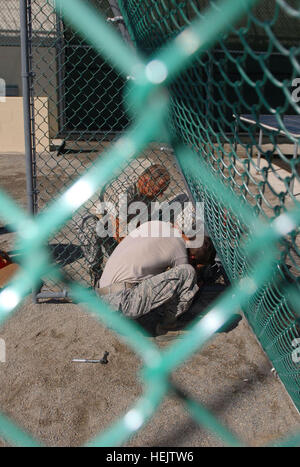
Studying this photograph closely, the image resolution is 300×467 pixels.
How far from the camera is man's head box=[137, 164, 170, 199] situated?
3.95 meters

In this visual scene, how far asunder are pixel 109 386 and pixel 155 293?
68cm

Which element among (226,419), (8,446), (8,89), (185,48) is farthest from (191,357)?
(8,89)

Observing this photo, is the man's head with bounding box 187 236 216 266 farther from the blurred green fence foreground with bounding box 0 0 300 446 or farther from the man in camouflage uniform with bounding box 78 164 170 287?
the man in camouflage uniform with bounding box 78 164 170 287

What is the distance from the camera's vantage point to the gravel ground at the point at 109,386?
2.26 m

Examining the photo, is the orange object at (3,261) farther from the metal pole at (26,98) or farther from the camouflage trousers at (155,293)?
the camouflage trousers at (155,293)

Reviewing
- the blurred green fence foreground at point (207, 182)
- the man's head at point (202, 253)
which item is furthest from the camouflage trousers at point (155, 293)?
the man's head at point (202, 253)

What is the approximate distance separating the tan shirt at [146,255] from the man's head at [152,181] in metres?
0.82

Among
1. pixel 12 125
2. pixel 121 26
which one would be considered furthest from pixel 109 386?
pixel 12 125

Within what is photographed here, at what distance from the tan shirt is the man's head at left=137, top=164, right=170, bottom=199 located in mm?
817

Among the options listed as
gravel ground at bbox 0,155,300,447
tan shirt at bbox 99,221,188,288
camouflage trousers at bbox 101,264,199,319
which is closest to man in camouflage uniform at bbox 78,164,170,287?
tan shirt at bbox 99,221,188,288

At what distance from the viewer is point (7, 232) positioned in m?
4.93

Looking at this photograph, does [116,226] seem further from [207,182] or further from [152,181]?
[207,182]

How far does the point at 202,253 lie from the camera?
347 cm
